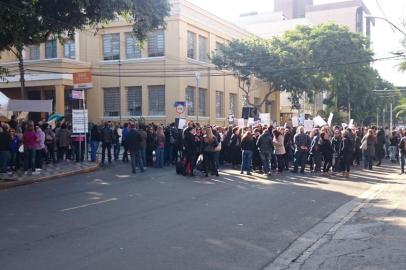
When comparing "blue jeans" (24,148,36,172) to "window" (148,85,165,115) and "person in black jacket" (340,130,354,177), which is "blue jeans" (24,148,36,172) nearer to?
"person in black jacket" (340,130,354,177)

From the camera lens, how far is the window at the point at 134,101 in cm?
3838

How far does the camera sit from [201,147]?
17.8 m

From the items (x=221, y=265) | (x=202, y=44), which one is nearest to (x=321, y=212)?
(x=221, y=265)

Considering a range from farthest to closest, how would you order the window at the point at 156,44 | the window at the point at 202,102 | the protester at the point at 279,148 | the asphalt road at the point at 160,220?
1. the window at the point at 202,102
2. the window at the point at 156,44
3. the protester at the point at 279,148
4. the asphalt road at the point at 160,220

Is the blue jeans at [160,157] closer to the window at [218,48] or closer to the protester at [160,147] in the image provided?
the protester at [160,147]

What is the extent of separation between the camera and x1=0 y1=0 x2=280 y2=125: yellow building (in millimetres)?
36906

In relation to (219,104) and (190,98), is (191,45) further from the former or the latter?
(219,104)

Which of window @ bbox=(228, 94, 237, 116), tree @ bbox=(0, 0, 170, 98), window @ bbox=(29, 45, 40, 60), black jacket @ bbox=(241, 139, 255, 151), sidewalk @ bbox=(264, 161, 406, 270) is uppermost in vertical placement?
window @ bbox=(29, 45, 40, 60)

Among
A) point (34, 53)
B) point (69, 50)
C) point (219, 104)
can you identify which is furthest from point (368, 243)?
point (34, 53)

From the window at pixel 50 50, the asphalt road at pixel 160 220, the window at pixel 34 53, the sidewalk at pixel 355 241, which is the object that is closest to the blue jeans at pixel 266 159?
the asphalt road at pixel 160 220

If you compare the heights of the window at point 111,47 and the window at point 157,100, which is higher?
the window at point 111,47

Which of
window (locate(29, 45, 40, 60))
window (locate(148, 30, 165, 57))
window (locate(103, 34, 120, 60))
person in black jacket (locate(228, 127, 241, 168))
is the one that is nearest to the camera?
person in black jacket (locate(228, 127, 241, 168))

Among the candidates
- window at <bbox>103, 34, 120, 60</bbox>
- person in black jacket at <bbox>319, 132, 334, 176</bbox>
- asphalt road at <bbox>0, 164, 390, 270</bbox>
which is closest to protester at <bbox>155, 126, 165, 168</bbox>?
asphalt road at <bbox>0, 164, 390, 270</bbox>

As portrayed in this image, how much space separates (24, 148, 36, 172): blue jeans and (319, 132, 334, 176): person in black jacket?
10186mm
